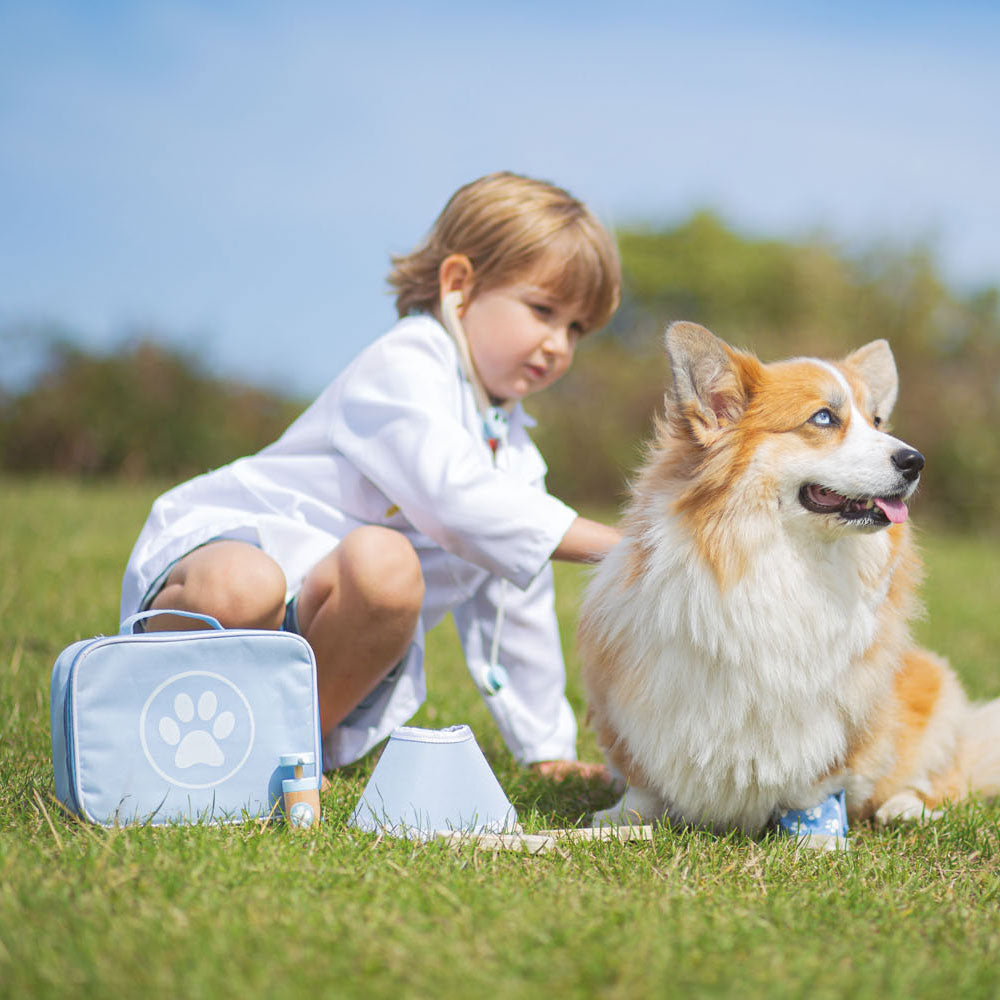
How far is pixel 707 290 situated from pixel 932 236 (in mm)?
13322

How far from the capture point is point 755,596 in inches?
91.2

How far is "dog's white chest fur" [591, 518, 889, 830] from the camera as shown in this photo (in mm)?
2326

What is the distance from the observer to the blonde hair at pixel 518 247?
3.10m

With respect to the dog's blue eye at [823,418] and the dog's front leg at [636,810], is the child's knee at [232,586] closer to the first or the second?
the dog's front leg at [636,810]

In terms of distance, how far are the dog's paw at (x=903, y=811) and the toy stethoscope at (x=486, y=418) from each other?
1.16 metres

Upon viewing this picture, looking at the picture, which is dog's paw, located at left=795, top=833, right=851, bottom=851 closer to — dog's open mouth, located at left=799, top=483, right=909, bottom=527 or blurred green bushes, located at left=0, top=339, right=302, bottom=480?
dog's open mouth, located at left=799, top=483, right=909, bottom=527

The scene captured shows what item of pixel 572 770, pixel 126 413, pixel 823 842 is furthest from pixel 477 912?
pixel 126 413

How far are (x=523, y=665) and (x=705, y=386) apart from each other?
49.5 inches

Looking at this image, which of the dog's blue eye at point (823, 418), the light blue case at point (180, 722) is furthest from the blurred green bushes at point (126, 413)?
the dog's blue eye at point (823, 418)

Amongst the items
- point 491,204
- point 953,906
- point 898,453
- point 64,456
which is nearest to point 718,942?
point 953,906

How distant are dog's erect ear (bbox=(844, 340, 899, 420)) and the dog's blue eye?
0.42 m

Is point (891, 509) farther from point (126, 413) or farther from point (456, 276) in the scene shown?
point (126, 413)

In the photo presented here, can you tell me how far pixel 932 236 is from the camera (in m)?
27.8

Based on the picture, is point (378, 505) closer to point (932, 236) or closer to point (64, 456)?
point (64, 456)
